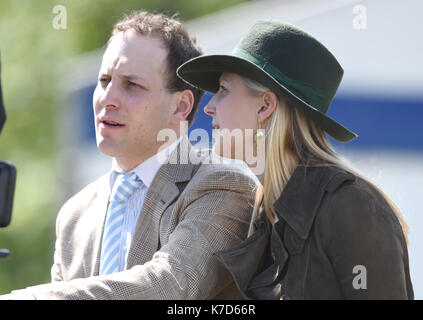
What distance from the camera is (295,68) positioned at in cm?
356

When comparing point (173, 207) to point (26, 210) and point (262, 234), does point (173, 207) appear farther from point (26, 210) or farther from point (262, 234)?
point (26, 210)

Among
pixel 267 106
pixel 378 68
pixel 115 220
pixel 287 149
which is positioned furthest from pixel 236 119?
pixel 378 68

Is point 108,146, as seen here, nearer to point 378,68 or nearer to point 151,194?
point 151,194

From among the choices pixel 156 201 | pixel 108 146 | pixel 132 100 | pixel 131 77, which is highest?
pixel 131 77

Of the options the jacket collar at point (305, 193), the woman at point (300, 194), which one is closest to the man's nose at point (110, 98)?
the woman at point (300, 194)

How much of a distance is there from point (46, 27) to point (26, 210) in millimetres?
2375

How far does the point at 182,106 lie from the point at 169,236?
844mm

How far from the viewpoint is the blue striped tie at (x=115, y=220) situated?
13.1 feet

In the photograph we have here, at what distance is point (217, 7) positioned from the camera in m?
11.4

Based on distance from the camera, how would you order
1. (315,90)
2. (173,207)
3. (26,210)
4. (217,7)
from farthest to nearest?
(217,7) < (26,210) < (173,207) < (315,90)

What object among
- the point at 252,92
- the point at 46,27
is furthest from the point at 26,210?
the point at 252,92

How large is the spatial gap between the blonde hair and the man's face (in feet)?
2.55

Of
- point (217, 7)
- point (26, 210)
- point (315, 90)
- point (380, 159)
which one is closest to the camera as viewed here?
point (315, 90)

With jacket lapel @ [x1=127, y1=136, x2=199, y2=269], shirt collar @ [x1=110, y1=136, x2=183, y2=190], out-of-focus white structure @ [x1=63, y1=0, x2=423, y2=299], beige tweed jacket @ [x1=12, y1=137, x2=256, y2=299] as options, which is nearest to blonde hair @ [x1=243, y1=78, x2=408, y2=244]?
beige tweed jacket @ [x1=12, y1=137, x2=256, y2=299]
